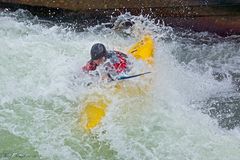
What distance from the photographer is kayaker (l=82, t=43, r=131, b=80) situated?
6.97 m

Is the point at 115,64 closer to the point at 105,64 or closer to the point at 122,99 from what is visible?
the point at 105,64

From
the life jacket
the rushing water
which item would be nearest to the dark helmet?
the life jacket

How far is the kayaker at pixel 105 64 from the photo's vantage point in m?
6.97

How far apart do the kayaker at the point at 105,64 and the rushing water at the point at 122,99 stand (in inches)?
10.2

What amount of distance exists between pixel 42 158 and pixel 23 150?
0.32 m

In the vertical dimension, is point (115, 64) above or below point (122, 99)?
above

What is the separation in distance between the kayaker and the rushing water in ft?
→ 0.85

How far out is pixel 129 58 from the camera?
755 cm

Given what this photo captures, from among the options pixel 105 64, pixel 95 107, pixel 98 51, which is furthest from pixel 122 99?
pixel 98 51

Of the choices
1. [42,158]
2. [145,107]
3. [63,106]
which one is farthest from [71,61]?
[42,158]

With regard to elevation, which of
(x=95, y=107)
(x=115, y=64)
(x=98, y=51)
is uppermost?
(x=98, y=51)

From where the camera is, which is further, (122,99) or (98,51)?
(122,99)

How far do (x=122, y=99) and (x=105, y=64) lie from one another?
59 cm

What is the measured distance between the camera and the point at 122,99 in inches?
282
